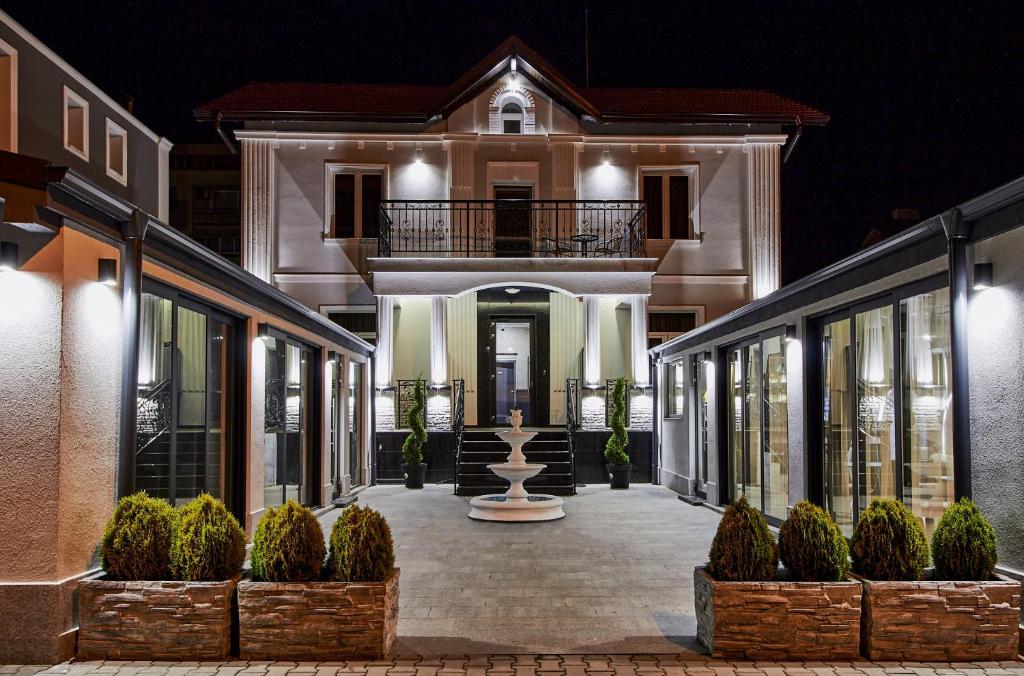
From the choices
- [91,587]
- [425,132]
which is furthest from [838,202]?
[91,587]

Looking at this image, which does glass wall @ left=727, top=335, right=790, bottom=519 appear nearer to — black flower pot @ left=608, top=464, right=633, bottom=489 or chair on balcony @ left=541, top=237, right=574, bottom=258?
black flower pot @ left=608, top=464, right=633, bottom=489

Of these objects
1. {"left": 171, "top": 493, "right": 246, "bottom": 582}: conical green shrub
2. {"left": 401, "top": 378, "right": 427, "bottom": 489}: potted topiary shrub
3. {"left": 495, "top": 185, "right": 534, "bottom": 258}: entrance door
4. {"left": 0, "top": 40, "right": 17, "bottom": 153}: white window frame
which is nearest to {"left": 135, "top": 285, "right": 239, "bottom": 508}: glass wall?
{"left": 171, "top": 493, "right": 246, "bottom": 582}: conical green shrub

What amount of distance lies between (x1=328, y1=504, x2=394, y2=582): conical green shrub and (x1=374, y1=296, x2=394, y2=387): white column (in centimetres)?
1257

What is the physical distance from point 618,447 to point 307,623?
11890 millimetres

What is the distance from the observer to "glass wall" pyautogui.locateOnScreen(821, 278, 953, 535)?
22.7ft

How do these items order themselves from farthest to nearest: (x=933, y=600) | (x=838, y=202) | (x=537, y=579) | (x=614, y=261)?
(x=838, y=202) < (x=614, y=261) < (x=537, y=579) < (x=933, y=600)

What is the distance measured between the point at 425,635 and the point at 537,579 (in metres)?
2.15

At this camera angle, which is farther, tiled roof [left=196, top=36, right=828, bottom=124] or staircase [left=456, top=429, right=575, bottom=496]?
tiled roof [left=196, top=36, right=828, bottom=124]

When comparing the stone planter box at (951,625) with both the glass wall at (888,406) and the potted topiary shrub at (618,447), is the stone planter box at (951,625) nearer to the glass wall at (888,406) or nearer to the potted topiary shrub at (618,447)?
the glass wall at (888,406)

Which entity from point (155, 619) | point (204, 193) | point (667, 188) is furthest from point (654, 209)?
point (204, 193)

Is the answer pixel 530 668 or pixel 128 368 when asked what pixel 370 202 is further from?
pixel 530 668

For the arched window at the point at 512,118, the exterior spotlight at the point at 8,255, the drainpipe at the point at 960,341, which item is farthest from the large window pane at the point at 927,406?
the arched window at the point at 512,118

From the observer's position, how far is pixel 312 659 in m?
5.35

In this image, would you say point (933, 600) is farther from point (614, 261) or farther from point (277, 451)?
point (614, 261)
